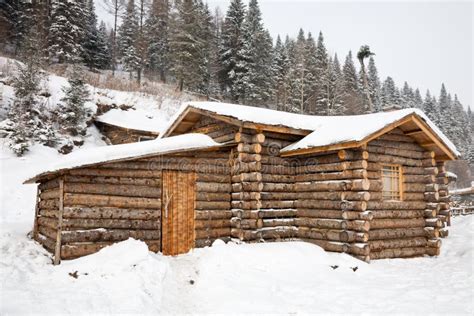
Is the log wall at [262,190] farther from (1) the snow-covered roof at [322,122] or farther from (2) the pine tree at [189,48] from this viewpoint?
(2) the pine tree at [189,48]

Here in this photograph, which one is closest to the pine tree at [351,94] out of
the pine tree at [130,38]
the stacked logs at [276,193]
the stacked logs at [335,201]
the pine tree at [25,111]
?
the pine tree at [130,38]

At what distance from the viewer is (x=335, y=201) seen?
1173 centimetres

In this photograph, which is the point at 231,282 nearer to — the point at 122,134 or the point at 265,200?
the point at 265,200

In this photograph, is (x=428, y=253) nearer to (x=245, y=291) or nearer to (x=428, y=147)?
(x=428, y=147)

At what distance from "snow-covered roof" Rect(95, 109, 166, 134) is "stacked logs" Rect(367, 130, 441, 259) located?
1624cm

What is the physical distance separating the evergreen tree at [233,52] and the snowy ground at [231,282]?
29861 millimetres

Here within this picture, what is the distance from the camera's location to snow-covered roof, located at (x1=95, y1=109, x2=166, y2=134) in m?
24.7

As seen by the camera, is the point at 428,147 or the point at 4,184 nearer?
the point at 428,147

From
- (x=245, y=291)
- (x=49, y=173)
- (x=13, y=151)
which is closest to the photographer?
(x=245, y=291)

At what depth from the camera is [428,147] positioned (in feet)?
44.1

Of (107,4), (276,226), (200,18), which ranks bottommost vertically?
(276,226)

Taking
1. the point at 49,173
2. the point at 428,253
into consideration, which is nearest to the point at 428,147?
the point at 428,253

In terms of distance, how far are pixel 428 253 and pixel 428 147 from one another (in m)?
3.72

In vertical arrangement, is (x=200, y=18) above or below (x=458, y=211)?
above
